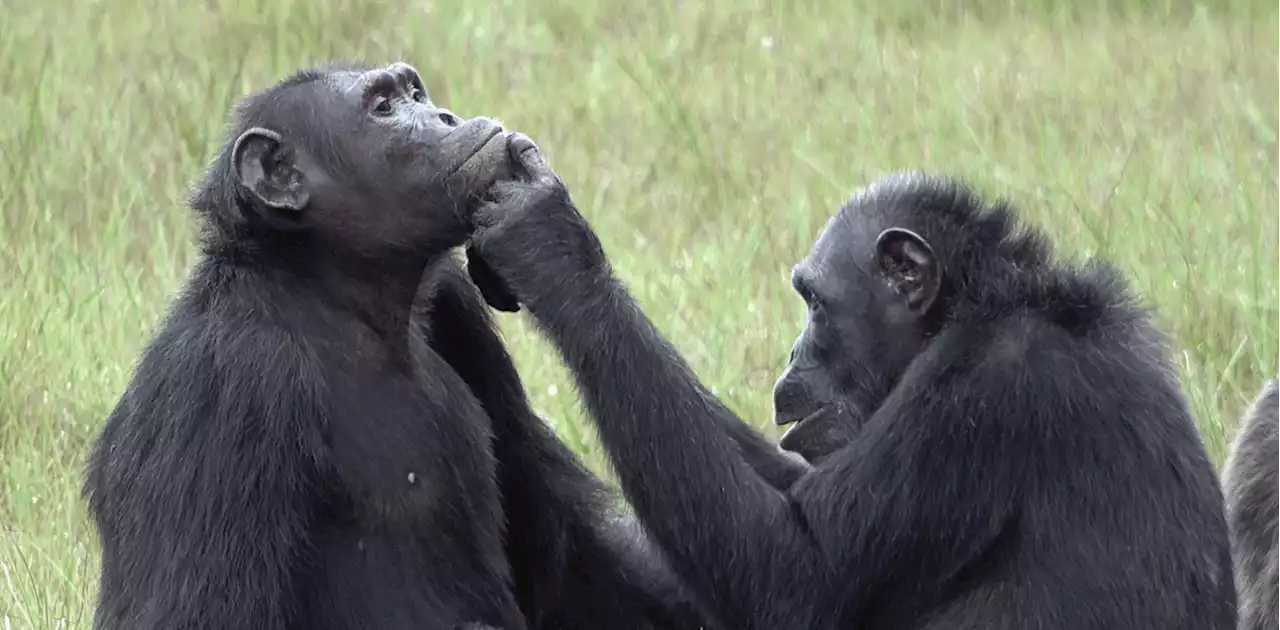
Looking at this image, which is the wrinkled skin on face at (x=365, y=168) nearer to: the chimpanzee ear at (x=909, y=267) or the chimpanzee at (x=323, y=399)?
the chimpanzee at (x=323, y=399)

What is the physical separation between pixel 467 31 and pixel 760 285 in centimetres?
319

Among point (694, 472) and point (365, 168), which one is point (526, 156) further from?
point (694, 472)

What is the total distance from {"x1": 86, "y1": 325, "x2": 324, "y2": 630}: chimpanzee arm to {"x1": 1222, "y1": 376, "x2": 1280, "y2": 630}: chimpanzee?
2286mm

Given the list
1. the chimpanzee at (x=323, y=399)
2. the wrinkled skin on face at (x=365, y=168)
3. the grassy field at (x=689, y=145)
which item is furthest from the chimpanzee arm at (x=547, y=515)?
the grassy field at (x=689, y=145)

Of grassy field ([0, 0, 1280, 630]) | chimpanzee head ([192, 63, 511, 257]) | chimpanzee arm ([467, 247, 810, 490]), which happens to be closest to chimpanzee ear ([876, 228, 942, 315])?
chimpanzee arm ([467, 247, 810, 490])

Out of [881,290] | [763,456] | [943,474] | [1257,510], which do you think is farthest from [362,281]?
[1257,510]

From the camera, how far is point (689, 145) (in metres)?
9.17

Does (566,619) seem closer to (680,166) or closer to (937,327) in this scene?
(937,327)

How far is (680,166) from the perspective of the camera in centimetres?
910

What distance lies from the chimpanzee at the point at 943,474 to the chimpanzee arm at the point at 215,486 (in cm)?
62

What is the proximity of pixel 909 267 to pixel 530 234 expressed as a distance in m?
0.95

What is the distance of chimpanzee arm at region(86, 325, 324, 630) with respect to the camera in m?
4.27

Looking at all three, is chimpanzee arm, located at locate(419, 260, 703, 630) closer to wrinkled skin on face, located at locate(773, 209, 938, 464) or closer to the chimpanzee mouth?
the chimpanzee mouth

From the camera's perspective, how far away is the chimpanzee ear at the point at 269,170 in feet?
15.2
